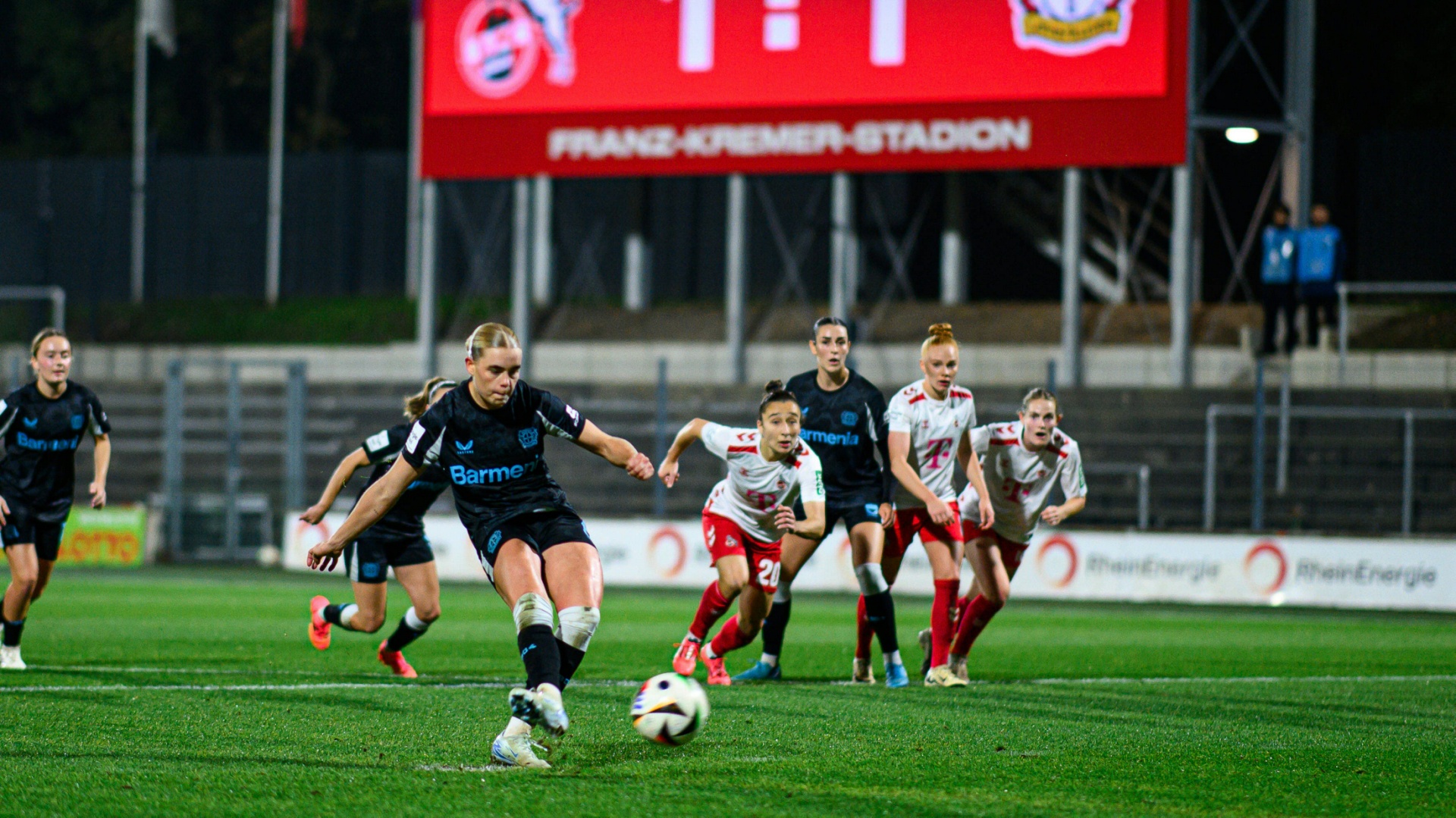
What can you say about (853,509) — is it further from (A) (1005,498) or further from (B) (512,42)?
(B) (512,42)

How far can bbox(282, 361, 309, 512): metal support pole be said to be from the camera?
83.1 feet

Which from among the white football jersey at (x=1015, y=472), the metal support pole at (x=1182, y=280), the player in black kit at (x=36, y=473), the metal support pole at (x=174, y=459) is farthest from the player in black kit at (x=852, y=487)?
the metal support pole at (x=174, y=459)

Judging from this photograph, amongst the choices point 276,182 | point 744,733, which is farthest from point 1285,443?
point 276,182

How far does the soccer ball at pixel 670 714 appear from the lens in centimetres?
752

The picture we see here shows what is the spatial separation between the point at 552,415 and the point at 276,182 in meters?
34.0

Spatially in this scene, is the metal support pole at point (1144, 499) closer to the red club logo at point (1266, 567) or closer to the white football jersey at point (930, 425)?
the red club logo at point (1266, 567)

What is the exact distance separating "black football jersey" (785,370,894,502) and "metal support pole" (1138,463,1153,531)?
1153 centimetres

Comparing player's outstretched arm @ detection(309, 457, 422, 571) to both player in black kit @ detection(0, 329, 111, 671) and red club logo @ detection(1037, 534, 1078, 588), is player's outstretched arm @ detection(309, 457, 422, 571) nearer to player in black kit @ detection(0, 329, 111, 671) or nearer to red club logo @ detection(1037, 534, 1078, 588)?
player in black kit @ detection(0, 329, 111, 671)

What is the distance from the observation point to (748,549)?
1085 centimetres

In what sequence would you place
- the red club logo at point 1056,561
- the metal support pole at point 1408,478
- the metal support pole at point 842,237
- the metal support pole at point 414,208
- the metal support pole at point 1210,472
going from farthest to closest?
the metal support pole at point 414,208 → the metal support pole at point 842,237 → the metal support pole at point 1210,472 → the metal support pole at point 1408,478 → the red club logo at point 1056,561

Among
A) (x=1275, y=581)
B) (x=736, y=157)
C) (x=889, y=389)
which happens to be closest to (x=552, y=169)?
(x=736, y=157)

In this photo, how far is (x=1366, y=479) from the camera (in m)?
23.8

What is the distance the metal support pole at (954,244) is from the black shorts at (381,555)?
21482 mm

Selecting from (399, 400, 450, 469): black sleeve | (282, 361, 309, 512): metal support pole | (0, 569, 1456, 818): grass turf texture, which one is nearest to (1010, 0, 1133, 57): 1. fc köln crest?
(282, 361, 309, 512): metal support pole
